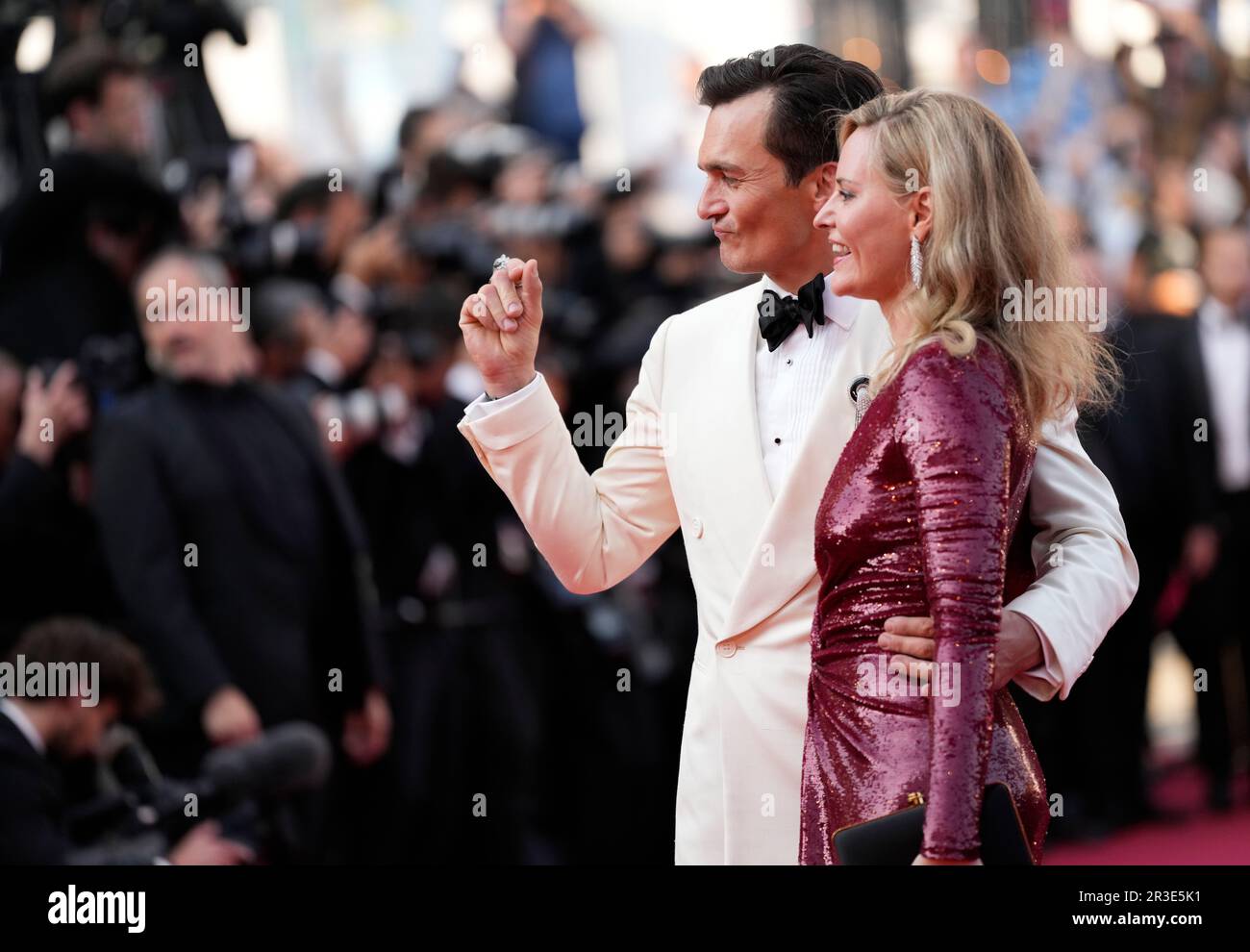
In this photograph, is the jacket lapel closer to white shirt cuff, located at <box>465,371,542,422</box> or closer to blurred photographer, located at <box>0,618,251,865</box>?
white shirt cuff, located at <box>465,371,542,422</box>

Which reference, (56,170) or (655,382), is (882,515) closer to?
(655,382)

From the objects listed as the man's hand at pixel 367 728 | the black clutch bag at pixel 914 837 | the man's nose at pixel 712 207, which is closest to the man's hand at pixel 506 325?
the man's nose at pixel 712 207

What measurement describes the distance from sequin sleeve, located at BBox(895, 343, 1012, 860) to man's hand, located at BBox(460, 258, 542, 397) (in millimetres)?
595

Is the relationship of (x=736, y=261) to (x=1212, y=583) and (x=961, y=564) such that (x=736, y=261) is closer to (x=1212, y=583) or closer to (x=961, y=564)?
(x=961, y=564)

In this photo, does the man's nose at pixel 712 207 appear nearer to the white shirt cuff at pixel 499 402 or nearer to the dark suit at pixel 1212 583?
the white shirt cuff at pixel 499 402

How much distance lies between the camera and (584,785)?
594 cm

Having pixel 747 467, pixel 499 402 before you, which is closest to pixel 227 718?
pixel 499 402

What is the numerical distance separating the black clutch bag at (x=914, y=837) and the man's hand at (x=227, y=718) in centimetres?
253

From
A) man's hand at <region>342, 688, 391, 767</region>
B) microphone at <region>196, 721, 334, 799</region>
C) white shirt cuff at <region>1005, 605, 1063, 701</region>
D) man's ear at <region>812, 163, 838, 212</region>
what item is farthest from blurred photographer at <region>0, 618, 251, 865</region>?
white shirt cuff at <region>1005, 605, 1063, 701</region>

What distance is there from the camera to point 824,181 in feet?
8.86

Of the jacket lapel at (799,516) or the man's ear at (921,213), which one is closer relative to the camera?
the man's ear at (921,213)

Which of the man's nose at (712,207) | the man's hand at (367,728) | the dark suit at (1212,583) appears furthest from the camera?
the dark suit at (1212,583)

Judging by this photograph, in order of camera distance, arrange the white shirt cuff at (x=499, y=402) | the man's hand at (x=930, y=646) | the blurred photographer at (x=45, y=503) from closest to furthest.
Result: the man's hand at (x=930, y=646)
the white shirt cuff at (x=499, y=402)
the blurred photographer at (x=45, y=503)

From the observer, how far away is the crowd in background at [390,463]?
4.57 meters
